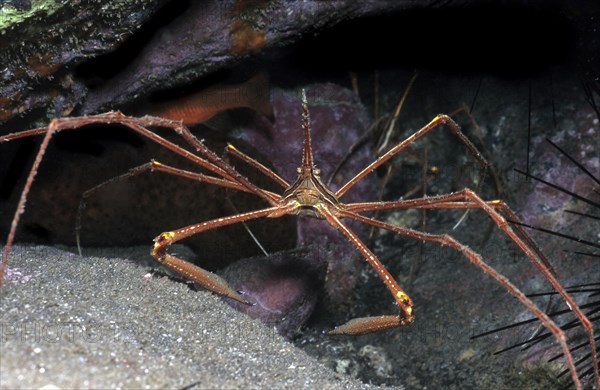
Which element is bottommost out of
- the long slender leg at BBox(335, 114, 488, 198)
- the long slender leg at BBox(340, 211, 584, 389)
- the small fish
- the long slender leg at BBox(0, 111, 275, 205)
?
the long slender leg at BBox(340, 211, 584, 389)

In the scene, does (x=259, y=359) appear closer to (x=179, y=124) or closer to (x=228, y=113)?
(x=179, y=124)

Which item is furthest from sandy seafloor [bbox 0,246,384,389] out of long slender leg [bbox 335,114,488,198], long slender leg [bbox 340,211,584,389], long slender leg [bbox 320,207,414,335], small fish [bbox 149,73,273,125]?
small fish [bbox 149,73,273,125]

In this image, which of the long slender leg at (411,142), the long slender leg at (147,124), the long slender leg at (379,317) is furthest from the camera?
the long slender leg at (411,142)

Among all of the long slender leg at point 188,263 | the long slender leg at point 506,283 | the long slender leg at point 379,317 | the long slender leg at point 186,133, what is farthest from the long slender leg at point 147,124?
the long slender leg at point 506,283

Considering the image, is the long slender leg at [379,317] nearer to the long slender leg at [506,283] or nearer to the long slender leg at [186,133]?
the long slender leg at [506,283]

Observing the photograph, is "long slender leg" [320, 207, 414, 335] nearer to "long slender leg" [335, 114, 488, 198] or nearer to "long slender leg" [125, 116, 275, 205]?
"long slender leg" [335, 114, 488, 198]

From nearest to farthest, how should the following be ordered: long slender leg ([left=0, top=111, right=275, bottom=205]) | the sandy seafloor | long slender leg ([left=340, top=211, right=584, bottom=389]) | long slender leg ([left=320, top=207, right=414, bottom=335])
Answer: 1. the sandy seafloor
2. long slender leg ([left=340, top=211, right=584, bottom=389])
3. long slender leg ([left=0, top=111, right=275, bottom=205])
4. long slender leg ([left=320, top=207, right=414, bottom=335])
